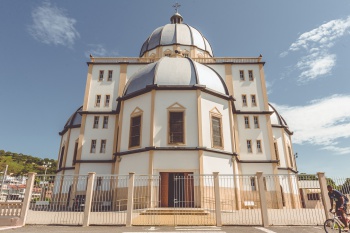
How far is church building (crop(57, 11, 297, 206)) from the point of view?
16375 millimetres

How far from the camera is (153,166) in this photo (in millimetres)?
15828

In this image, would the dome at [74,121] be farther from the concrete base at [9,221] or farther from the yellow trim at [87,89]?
the concrete base at [9,221]

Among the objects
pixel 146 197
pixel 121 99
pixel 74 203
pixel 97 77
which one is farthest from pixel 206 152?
pixel 97 77

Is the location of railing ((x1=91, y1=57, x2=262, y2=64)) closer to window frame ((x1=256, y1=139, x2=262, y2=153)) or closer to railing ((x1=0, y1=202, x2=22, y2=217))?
window frame ((x1=256, y1=139, x2=262, y2=153))

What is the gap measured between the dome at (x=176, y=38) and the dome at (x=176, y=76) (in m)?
8.53

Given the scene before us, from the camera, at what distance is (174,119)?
674 inches

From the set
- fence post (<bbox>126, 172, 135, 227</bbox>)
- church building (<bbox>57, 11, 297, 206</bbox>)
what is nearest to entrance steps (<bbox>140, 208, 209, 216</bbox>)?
fence post (<bbox>126, 172, 135, 227</bbox>)

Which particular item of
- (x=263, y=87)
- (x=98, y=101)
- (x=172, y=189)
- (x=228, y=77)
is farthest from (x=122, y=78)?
(x=263, y=87)

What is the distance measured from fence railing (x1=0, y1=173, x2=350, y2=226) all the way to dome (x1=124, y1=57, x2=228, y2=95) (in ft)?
23.2

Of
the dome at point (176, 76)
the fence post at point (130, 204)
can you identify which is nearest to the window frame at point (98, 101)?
the dome at point (176, 76)

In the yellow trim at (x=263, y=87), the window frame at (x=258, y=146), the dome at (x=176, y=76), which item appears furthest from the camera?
the yellow trim at (x=263, y=87)

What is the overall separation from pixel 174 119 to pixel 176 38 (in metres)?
14.4

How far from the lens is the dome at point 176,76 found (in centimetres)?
1827

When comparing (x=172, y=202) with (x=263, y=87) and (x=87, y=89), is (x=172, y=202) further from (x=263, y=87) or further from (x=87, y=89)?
(x=263, y=87)
